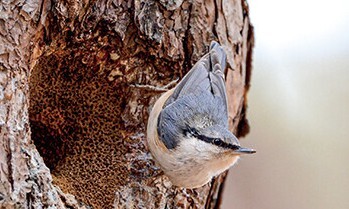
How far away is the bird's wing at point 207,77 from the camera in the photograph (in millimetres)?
2232

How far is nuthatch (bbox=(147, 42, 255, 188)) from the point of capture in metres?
2.05

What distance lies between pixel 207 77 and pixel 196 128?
263 mm

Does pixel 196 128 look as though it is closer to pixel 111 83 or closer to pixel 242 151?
pixel 242 151

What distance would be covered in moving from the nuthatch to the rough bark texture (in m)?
0.07

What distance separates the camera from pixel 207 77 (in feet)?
7.57

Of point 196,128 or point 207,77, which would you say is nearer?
point 196,128

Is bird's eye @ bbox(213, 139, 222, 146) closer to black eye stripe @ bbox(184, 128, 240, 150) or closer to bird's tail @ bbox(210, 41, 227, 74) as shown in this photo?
black eye stripe @ bbox(184, 128, 240, 150)

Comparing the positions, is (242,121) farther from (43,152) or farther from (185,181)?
(43,152)

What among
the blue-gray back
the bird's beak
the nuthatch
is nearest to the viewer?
the bird's beak

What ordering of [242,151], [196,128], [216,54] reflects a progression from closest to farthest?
[242,151] < [196,128] < [216,54]

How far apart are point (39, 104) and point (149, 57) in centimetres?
50

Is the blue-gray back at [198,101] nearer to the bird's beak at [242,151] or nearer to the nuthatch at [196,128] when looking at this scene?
the nuthatch at [196,128]

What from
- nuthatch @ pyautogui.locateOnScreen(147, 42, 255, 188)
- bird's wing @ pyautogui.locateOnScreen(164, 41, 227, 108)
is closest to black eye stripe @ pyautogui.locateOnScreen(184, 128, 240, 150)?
nuthatch @ pyautogui.locateOnScreen(147, 42, 255, 188)

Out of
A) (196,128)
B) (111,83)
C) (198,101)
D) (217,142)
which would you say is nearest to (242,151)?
(217,142)
